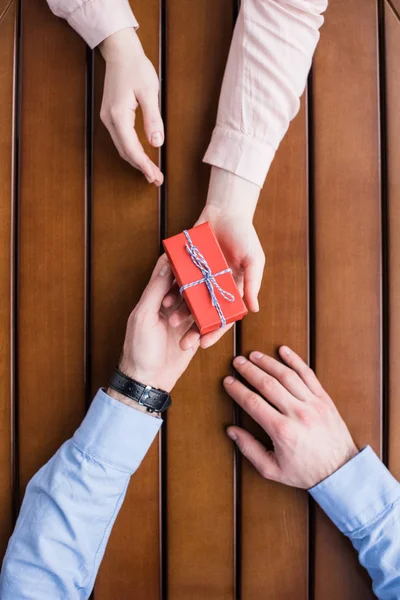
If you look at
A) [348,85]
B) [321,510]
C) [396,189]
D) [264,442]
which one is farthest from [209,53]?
[321,510]

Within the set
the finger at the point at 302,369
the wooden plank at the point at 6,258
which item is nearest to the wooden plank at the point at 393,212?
the finger at the point at 302,369

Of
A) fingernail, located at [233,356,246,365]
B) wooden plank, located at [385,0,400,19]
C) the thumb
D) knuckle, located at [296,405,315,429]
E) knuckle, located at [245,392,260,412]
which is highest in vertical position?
wooden plank, located at [385,0,400,19]

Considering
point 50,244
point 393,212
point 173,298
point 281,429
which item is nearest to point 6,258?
point 50,244

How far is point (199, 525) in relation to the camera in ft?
2.30

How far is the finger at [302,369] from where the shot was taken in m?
0.69

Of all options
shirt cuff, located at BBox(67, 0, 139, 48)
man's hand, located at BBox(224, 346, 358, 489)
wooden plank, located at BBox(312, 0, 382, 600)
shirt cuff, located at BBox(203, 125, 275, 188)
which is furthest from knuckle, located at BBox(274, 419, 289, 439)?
shirt cuff, located at BBox(67, 0, 139, 48)

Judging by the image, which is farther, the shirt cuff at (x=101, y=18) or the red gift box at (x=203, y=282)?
the shirt cuff at (x=101, y=18)

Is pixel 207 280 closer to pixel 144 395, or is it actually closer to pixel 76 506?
pixel 144 395

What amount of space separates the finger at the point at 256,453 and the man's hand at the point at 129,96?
16.2 inches

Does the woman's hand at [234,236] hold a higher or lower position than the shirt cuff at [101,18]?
lower

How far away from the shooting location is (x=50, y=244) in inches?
28.0

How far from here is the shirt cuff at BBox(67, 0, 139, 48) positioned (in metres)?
0.65

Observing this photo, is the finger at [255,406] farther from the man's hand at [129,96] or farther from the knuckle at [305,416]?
the man's hand at [129,96]

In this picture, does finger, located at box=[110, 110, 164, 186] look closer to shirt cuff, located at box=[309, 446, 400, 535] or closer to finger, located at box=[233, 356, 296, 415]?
finger, located at box=[233, 356, 296, 415]
